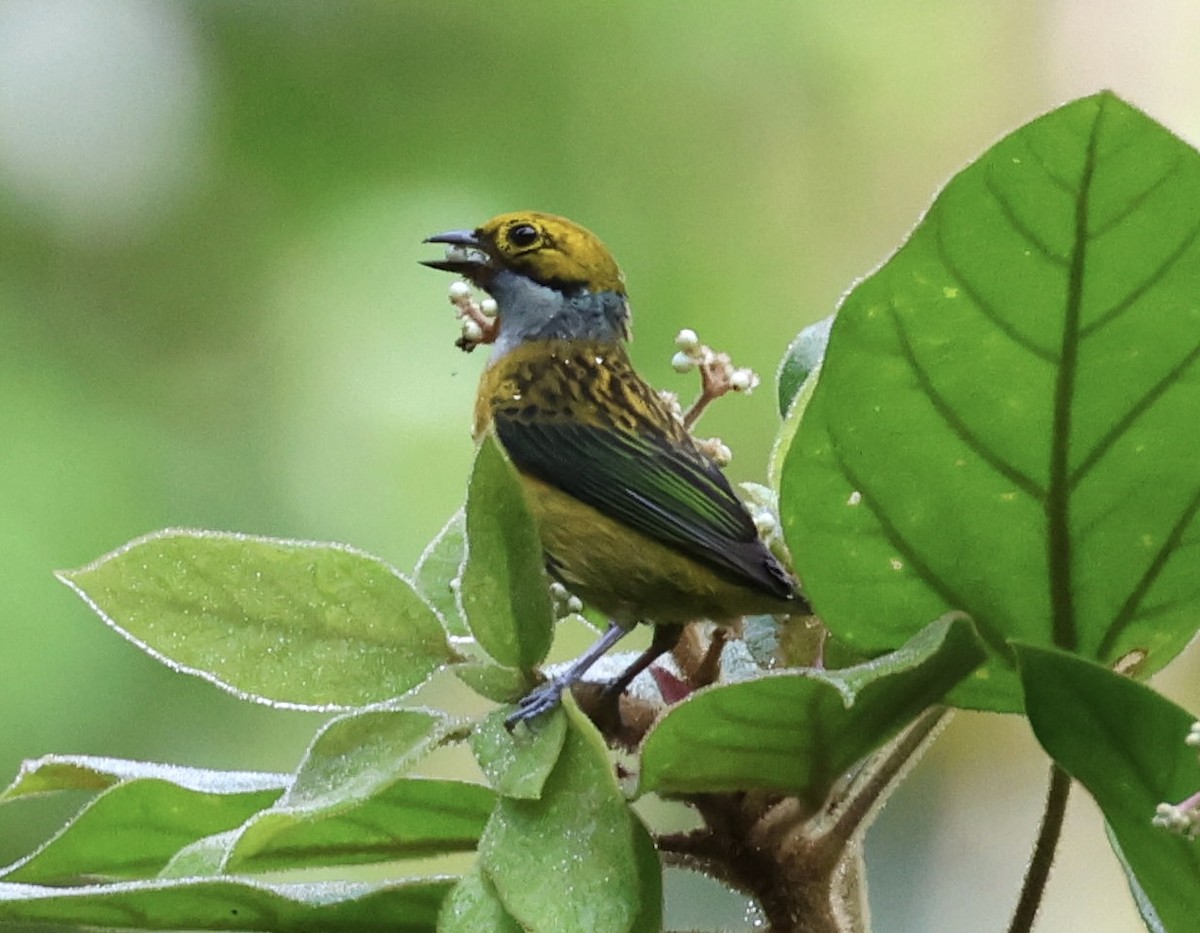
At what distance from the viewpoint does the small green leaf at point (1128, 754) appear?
0.48 m

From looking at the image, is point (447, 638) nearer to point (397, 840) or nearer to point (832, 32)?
point (397, 840)

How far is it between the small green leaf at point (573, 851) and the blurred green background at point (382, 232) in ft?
4.72

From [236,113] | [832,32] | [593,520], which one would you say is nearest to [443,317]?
[236,113]

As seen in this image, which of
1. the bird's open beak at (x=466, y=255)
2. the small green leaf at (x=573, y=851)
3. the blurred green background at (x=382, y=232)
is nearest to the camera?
the small green leaf at (x=573, y=851)

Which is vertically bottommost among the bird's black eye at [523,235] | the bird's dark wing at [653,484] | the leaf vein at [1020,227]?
the bird's dark wing at [653,484]

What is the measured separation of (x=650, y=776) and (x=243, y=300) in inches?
71.2

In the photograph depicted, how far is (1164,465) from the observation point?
0.51m

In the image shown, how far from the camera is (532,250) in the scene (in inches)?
39.0

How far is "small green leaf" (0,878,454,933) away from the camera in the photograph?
0.54 m

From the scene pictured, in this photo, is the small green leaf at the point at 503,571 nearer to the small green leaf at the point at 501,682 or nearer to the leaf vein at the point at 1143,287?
the small green leaf at the point at 501,682

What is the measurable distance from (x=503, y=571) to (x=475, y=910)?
109 millimetres

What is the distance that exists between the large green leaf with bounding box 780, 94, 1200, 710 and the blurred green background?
4.49 feet

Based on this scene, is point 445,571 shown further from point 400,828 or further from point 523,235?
point 523,235

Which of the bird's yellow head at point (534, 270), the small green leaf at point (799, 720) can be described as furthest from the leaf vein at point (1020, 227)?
the bird's yellow head at point (534, 270)
